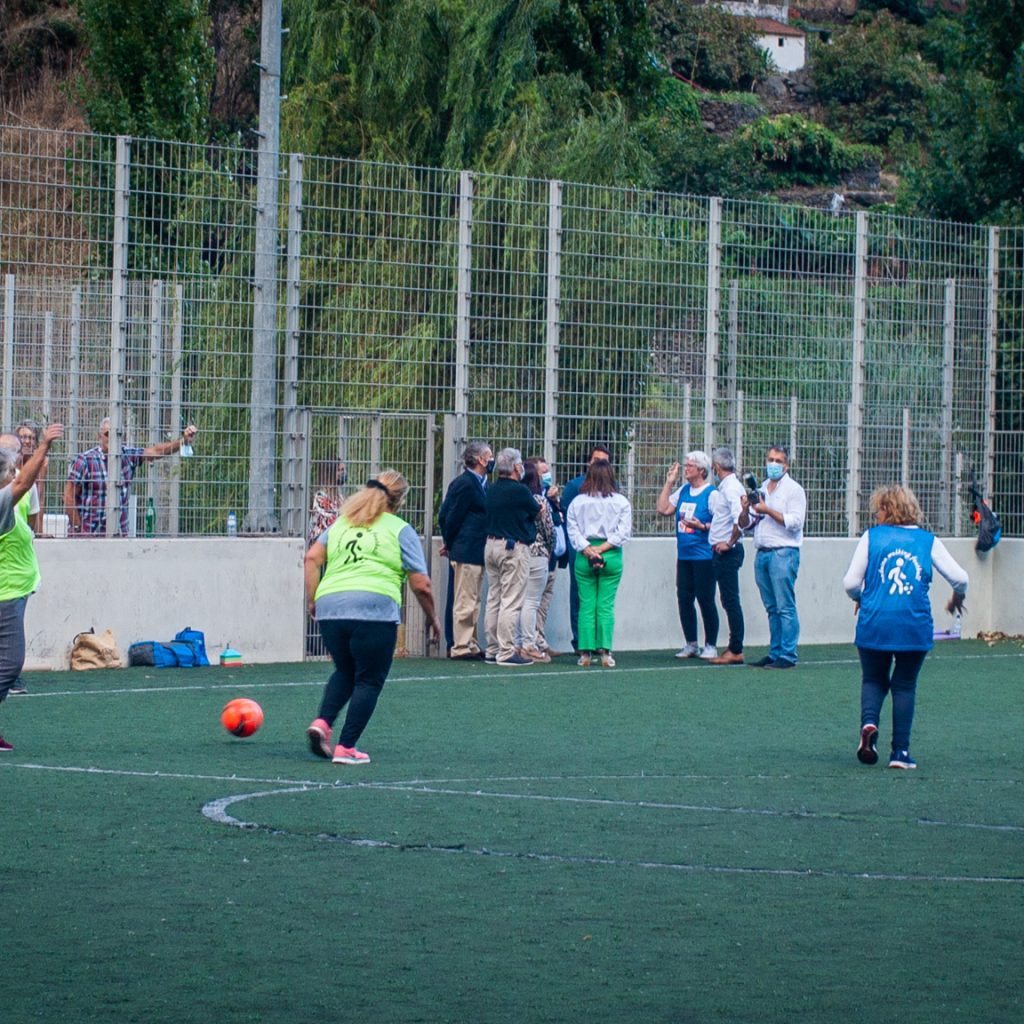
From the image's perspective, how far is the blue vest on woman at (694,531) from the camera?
19453mm

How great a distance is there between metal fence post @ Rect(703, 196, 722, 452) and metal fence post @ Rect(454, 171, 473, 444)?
2.90 metres

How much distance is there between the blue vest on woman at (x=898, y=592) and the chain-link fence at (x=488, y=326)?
8.13 metres

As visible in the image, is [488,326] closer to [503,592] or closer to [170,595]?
[503,592]

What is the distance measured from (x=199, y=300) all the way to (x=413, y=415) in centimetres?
246

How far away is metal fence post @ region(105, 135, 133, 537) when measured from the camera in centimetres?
1772

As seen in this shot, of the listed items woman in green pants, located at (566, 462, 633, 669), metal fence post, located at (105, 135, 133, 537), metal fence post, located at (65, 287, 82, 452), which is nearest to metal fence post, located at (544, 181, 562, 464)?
woman in green pants, located at (566, 462, 633, 669)

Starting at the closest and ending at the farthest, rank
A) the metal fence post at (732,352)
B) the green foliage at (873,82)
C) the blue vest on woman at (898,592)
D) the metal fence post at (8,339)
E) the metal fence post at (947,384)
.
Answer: the blue vest on woman at (898,592)
the metal fence post at (8,339)
the metal fence post at (732,352)
the metal fence post at (947,384)
the green foliage at (873,82)

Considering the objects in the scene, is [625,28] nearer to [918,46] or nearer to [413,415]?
[413,415]

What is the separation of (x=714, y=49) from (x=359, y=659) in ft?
237

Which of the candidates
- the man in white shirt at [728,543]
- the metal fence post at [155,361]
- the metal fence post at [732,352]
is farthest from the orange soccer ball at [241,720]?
the metal fence post at [732,352]

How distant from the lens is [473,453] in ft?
62.3

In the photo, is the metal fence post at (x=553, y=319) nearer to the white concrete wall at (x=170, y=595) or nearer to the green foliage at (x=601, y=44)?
the white concrete wall at (x=170, y=595)

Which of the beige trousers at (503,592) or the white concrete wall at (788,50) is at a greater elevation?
the white concrete wall at (788,50)

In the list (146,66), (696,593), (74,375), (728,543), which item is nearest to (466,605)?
(696,593)
